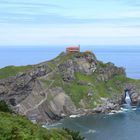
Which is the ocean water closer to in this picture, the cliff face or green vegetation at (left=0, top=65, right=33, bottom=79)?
the cliff face

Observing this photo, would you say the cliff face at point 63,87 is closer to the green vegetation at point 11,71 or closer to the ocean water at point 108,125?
the green vegetation at point 11,71

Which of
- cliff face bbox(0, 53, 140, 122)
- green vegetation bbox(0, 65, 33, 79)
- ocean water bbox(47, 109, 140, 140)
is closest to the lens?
ocean water bbox(47, 109, 140, 140)

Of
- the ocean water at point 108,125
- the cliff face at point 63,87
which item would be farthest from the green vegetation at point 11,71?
the ocean water at point 108,125

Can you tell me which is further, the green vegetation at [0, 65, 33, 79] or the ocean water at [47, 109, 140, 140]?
the green vegetation at [0, 65, 33, 79]

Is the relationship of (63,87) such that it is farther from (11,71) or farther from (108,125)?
(108,125)

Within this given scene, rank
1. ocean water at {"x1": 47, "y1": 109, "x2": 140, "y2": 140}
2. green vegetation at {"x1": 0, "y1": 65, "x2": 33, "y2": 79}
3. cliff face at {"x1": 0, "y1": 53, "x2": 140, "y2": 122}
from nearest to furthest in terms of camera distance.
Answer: ocean water at {"x1": 47, "y1": 109, "x2": 140, "y2": 140} < cliff face at {"x1": 0, "y1": 53, "x2": 140, "y2": 122} < green vegetation at {"x1": 0, "y1": 65, "x2": 33, "y2": 79}

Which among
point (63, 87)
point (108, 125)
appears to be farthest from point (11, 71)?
point (108, 125)

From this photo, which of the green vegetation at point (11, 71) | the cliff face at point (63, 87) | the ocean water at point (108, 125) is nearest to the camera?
the ocean water at point (108, 125)

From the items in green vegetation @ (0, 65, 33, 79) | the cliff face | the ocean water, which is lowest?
the ocean water

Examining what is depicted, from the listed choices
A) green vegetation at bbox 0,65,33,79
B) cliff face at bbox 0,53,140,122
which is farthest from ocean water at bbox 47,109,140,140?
green vegetation at bbox 0,65,33,79
